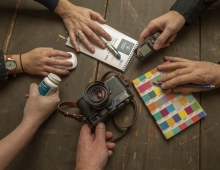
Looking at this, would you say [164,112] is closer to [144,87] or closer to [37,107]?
[144,87]

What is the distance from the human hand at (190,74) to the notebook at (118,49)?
0.50ft

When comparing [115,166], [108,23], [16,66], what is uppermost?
[108,23]

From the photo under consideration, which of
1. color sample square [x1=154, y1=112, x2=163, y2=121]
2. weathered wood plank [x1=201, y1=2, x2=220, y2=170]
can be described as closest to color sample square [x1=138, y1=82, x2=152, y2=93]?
color sample square [x1=154, y1=112, x2=163, y2=121]

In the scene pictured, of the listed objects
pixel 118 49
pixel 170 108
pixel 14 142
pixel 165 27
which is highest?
pixel 165 27

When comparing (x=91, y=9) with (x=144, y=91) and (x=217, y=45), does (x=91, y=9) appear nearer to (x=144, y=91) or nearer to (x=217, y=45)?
(x=144, y=91)

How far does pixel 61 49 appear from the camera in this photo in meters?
0.92

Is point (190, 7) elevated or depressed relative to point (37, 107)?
elevated

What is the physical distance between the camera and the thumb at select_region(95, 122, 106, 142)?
77cm

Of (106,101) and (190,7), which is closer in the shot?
(106,101)

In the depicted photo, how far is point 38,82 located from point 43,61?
0.10 m

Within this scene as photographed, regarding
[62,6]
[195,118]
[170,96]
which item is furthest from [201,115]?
[62,6]

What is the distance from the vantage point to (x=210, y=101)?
2.79 ft

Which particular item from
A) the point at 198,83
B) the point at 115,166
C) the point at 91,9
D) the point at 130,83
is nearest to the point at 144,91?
the point at 130,83

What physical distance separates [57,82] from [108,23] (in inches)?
14.0
